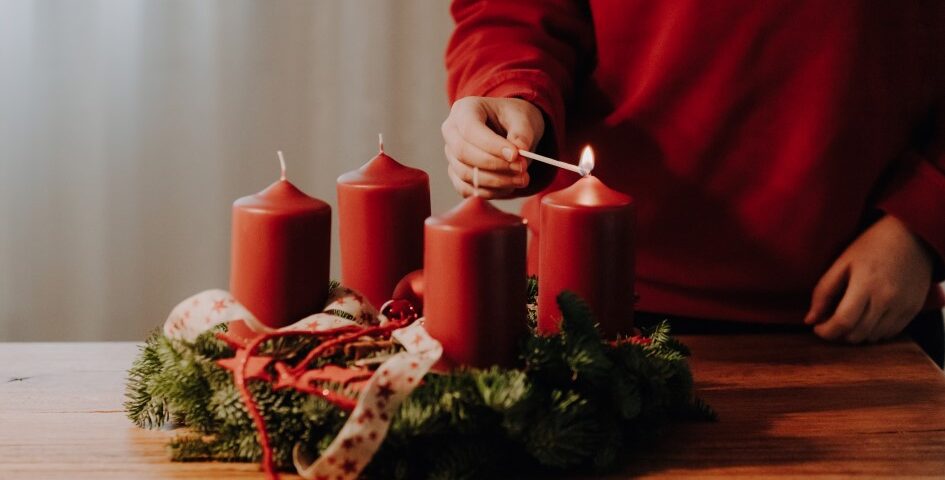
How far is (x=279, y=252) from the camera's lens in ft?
2.78

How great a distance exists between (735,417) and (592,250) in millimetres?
203

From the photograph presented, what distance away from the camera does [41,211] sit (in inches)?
88.0

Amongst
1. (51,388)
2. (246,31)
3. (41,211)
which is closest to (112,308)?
(41,211)

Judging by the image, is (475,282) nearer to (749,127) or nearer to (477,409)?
(477,409)

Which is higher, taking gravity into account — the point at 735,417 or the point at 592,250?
the point at 592,250

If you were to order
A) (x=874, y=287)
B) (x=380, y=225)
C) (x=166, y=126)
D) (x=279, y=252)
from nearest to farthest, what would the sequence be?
(x=279, y=252) → (x=380, y=225) → (x=874, y=287) → (x=166, y=126)

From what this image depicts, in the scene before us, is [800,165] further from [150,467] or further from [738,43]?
[150,467]

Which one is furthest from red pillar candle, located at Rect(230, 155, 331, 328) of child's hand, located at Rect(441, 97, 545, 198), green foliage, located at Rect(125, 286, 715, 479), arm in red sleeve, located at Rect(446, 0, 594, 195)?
arm in red sleeve, located at Rect(446, 0, 594, 195)

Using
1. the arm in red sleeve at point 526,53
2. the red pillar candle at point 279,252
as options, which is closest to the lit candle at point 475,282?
the red pillar candle at point 279,252

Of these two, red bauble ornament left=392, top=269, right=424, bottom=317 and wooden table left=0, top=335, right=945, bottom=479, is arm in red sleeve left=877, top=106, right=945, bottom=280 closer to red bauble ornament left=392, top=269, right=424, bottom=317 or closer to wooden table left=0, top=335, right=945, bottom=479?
wooden table left=0, top=335, right=945, bottom=479

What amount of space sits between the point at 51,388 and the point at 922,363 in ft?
2.99

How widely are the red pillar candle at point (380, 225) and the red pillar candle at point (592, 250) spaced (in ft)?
0.46

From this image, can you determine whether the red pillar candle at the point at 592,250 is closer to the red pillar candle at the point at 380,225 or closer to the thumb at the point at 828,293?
the red pillar candle at the point at 380,225

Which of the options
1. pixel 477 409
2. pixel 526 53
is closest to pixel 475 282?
pixel 477 409
